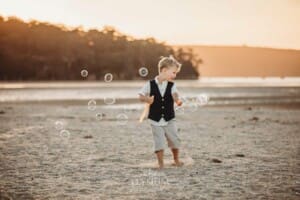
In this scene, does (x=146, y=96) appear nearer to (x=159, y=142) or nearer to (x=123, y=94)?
(x=159, y=142)

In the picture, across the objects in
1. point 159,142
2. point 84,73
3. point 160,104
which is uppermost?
point 84,73

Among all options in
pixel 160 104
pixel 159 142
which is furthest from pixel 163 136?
pixel 160 104

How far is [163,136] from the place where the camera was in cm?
943

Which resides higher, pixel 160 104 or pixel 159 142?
pixel 160 104

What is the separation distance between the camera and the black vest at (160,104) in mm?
9328

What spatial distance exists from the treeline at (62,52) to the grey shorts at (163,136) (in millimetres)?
104109

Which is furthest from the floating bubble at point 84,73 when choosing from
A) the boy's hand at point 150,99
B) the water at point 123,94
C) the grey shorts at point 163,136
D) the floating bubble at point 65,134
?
the boy's hand at point 150,99

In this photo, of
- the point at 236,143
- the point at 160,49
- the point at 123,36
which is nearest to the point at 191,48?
the point at 160,49

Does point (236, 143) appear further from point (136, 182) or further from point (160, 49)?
point (160, 49)

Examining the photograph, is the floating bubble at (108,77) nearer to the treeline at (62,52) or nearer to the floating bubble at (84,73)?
the treeline at (62,52)

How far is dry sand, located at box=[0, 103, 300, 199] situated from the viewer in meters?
7.30

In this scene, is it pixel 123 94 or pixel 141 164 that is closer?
pixel 141 164

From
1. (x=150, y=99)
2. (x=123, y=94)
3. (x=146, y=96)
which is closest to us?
(x=150, y=99)

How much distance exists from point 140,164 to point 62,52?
110 metres
